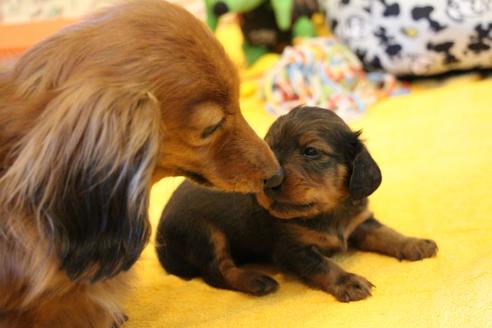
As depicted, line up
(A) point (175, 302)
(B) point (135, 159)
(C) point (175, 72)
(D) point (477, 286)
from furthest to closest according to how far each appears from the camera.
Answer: (A) point (175, 302) → (D) point (477, 286) → (C) point (175, 72) → (B) point (135, 159)

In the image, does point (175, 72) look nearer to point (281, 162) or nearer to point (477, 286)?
point (281, 162)

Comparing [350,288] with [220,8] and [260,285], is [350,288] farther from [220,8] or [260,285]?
[220,8]

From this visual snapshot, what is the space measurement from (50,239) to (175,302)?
68cm

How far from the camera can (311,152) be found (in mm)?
1733

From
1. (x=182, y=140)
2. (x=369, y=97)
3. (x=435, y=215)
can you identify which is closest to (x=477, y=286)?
(x=435, y=215)

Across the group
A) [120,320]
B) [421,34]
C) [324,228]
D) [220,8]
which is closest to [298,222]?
[324,228]

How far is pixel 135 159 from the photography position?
117 centimetres

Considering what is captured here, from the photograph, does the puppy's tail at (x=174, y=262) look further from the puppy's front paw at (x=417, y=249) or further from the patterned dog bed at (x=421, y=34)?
the patterned dog bed at (x=421, y=34)

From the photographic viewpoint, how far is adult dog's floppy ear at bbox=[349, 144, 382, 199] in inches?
67.2

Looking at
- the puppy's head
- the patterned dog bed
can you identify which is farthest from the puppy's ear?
the patterned dog bed

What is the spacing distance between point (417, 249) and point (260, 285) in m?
0.49

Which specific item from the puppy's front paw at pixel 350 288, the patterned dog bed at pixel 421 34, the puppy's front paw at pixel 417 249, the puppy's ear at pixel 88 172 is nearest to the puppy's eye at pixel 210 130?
the puppy's ear at pixel 88 172

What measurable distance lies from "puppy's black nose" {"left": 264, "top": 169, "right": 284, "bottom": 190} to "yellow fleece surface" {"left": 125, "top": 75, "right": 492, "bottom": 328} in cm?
36

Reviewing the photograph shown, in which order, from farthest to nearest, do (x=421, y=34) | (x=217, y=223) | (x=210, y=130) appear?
1. (x=421, y=34)
2. (x=217, y=223)
3. (x=210, y=130)
